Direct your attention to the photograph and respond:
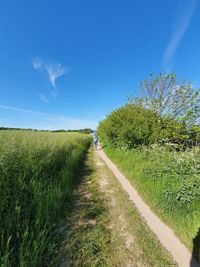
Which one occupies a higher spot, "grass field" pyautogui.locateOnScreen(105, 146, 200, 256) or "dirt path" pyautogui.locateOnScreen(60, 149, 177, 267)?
"grass field" pyautogui.locateOnScreen(105, 146, 200, 256)

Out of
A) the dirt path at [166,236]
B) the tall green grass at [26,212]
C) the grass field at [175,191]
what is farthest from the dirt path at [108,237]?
the grass field at [175,191]

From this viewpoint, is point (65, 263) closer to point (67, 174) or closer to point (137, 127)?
point (67, 174)

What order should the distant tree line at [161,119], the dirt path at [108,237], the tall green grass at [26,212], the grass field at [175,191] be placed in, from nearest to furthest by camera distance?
the tall green grass at [26,212], the dirt path at [108,237], the grass field at [175,191], the distant tree line at [161,119]

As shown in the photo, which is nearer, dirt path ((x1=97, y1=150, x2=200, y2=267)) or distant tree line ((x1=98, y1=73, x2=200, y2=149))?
dirt path ((x1=97, y1=150, x2=200, y2=267))

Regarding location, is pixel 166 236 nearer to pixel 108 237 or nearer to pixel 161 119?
pixel 108 237

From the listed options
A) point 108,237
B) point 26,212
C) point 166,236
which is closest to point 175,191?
point 166,236

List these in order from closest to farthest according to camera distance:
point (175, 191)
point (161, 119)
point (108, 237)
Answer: point (108, 237)
point (175, 191)
point (161, 119)

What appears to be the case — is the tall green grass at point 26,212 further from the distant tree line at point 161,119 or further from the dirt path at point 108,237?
the distant tree line at point 161,119

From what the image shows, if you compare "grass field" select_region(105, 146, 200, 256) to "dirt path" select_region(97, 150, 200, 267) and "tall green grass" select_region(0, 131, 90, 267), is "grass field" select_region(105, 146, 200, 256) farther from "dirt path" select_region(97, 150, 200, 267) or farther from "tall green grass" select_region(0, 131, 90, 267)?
"tall green grass" select_region(0, 131, 90, 267)

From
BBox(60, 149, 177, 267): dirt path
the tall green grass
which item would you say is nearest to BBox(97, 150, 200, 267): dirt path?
BBox(60, 149, 177, 267): dirt path

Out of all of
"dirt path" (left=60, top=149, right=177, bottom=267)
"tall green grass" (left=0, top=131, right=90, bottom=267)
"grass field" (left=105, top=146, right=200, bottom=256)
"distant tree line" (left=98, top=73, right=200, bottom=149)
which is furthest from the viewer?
"distant tree line" (left=98, top=73, right=200, bottom=149)

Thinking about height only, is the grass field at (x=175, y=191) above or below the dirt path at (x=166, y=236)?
above

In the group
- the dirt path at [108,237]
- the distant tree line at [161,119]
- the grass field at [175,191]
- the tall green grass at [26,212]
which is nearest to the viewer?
the tall green grass at [26,212]

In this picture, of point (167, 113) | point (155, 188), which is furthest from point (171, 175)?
point (167, 113)
